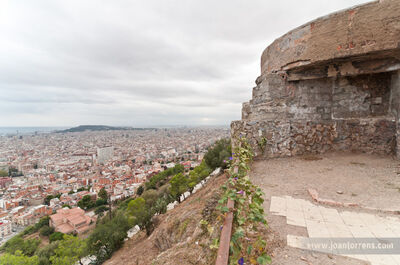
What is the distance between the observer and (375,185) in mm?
3141

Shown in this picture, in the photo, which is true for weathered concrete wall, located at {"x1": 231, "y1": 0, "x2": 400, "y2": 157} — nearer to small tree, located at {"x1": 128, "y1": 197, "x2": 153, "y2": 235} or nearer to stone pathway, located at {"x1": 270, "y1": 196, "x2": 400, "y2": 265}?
stone pathway, located at {"x1": 270, "y1": 196, "x2": 400, "y2": 265}

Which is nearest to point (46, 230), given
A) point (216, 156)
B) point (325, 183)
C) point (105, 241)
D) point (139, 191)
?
point (139, 191)

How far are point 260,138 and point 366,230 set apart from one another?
297 centimetres

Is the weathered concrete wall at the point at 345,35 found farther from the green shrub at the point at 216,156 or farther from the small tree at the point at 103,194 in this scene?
the small tree at the point at 103,194

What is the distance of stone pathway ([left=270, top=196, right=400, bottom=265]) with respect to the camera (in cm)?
181

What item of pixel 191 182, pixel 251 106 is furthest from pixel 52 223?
pixel 251 106

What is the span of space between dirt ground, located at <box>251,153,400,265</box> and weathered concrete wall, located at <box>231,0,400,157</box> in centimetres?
49

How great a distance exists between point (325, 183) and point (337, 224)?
1.34 metres

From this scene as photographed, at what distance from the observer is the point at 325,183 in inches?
130

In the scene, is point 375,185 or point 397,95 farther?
point 397,95

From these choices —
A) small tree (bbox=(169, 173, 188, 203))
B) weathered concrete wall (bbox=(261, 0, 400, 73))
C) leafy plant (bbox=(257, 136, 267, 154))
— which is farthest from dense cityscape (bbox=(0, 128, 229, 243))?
weathered concrete wall (bbox=(261, 0, 400, 73))

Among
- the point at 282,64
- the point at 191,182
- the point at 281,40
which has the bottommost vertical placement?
the point at 191,182

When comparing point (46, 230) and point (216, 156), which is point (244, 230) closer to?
point (216, 156)

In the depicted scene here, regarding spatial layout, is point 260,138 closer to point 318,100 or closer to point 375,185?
point 318,100
